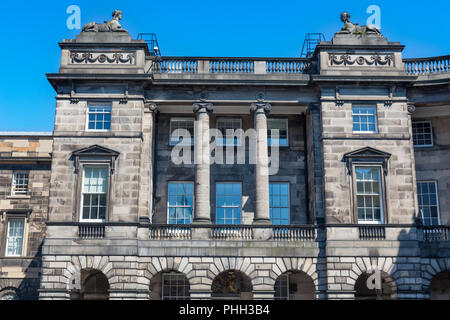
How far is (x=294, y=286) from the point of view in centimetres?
2948

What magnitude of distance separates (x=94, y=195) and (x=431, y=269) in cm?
1640

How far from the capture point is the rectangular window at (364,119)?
2819cm

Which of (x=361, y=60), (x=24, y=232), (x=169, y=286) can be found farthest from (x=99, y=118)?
(x=361, y=60)

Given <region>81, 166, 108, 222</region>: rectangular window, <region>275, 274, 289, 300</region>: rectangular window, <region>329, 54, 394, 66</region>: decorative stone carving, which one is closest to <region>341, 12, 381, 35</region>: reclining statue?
<region>329, 54, 394, 66</region>: decorative stone carving

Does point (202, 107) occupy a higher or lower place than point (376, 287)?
higher

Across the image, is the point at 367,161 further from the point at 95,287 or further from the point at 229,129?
the point at 95,287

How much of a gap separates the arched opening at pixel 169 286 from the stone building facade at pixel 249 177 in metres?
0.06

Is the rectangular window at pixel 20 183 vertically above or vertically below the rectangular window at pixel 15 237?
above

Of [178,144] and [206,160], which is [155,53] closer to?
[178,144]

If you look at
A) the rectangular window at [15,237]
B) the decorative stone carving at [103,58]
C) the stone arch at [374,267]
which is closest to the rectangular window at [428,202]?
the stone arch at [374,267]

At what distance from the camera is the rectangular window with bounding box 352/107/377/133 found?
2819cm

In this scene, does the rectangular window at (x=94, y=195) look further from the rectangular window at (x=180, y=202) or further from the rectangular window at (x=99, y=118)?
the rectangular window at (x=180, y=202)

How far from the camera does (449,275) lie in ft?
94.7
